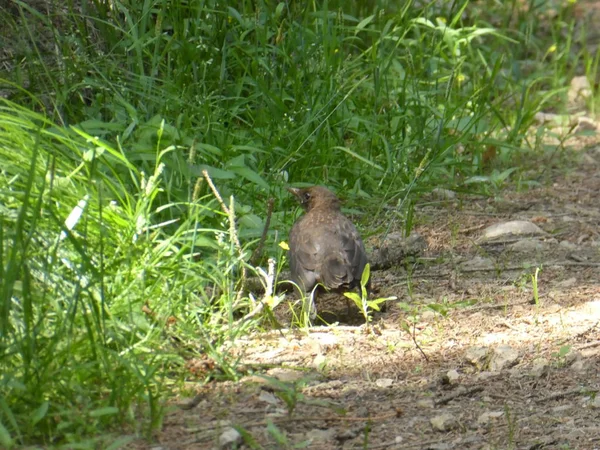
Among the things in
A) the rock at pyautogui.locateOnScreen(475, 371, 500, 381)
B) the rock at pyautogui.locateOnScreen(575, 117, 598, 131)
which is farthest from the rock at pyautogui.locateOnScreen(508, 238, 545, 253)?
the rock at pyautogui.locateOnScreen(575, 117, 598, 131)

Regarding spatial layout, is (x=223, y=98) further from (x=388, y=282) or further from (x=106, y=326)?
(x=106, y=326)

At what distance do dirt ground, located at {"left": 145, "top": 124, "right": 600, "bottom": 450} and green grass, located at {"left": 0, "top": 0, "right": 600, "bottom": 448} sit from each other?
186 millimetres

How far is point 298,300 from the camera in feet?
15.3

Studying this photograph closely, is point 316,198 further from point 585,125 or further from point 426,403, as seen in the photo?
point 585,125

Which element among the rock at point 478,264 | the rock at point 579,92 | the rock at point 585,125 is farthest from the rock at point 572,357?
the rock at point 579,92

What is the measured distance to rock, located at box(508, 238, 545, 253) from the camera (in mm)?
5281

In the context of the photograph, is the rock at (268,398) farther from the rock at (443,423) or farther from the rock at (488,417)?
the rock at (488,417)

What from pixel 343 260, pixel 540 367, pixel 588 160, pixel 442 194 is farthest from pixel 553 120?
pixel 540 367

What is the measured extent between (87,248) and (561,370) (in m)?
1.74

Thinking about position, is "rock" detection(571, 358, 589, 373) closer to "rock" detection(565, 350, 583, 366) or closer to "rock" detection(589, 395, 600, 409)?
"rock" detection(565, 350, 583, 366)

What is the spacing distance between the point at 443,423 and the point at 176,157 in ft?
6.14

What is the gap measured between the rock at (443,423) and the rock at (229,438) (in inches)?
25.3

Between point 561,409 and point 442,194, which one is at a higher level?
point 561,409

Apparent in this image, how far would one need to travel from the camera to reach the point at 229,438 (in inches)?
123
